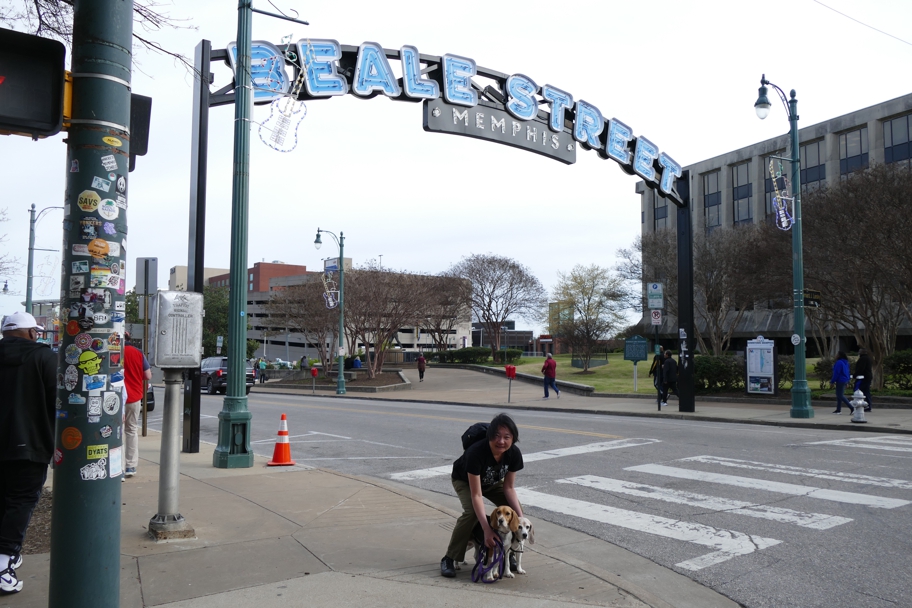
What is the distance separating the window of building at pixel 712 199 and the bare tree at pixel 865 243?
125ft

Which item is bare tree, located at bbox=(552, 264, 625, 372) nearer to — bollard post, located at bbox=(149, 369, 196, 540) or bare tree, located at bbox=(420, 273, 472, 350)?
bare tree, located at bbox=(420, 273, 472, 350)

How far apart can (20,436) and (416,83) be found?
36.9ft

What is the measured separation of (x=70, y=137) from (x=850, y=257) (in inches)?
888

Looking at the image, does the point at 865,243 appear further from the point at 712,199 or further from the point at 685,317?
the point at 712,199

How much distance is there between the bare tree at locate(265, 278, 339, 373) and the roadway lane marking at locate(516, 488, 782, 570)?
36288mm

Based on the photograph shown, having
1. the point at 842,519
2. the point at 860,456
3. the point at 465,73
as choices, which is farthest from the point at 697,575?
the point at 465,73

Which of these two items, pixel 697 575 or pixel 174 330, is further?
pixel 174 330

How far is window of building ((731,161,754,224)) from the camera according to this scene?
59312 millimetres

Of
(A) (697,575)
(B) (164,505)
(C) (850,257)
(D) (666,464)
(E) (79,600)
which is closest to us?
(E) (79,600)

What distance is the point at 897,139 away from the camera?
4744 centimetres

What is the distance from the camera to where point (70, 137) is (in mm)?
3648

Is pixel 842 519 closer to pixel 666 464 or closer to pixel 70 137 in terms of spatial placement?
pixel 666 464

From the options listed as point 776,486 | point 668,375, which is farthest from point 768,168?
point 776,486

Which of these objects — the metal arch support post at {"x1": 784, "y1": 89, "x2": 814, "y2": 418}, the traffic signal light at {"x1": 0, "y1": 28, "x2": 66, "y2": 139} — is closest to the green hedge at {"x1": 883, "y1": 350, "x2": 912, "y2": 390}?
the metal arch support post at {"x1": 784, "y1": 89, "x2": 814, "y2": 418}
